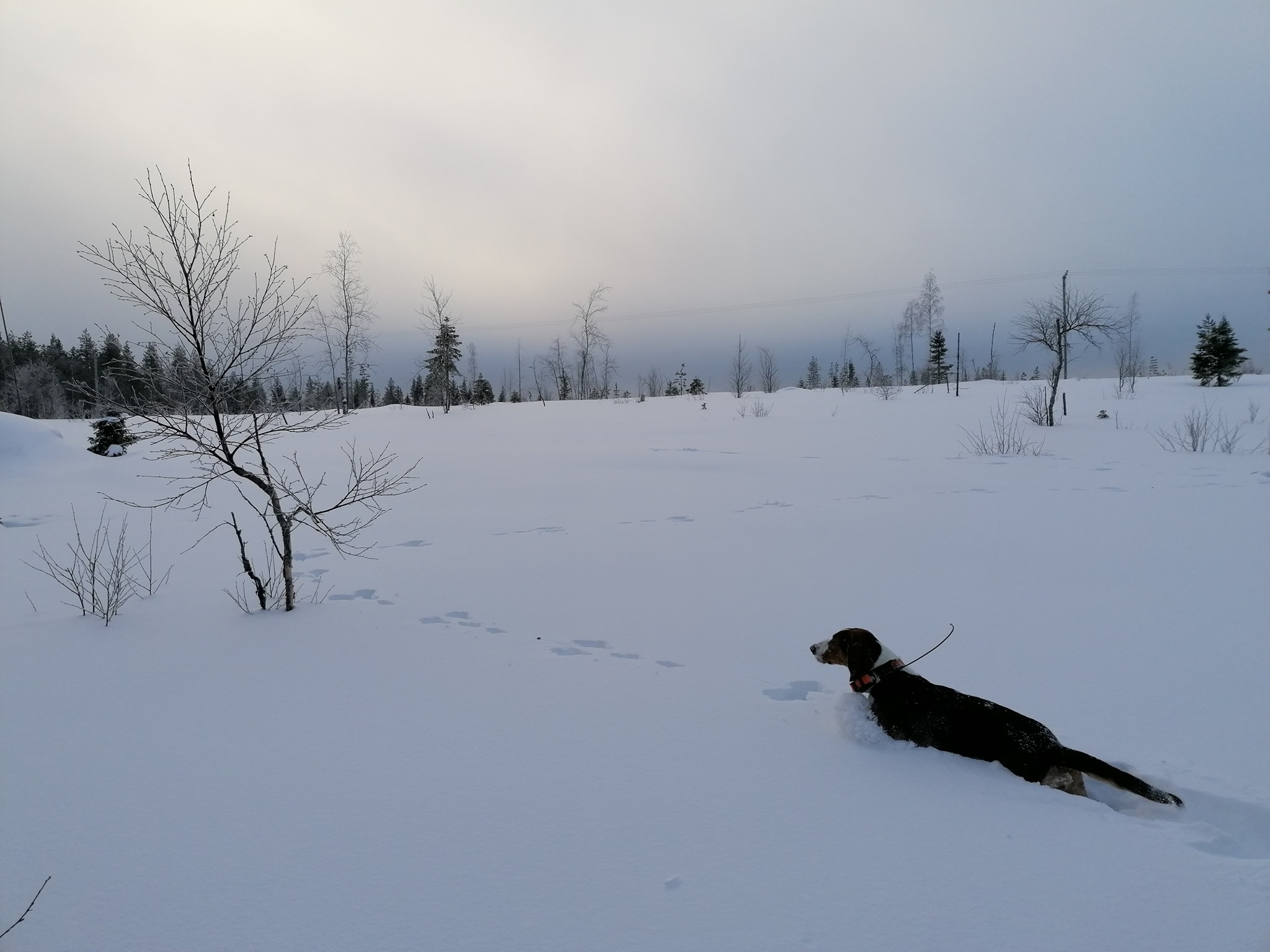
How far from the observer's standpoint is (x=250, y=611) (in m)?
4.27

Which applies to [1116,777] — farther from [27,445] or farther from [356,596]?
[27,445]

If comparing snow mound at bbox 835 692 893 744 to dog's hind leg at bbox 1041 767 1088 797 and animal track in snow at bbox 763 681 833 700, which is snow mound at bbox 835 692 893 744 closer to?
animal track in snow at bbox 763 681 833 700

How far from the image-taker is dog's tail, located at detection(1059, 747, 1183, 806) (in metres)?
2.12

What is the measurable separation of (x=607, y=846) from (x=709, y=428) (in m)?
17.2

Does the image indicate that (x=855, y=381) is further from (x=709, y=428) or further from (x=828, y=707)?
(x=828, y=707)

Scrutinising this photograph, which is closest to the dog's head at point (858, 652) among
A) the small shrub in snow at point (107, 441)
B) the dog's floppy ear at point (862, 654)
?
the dog's floppy ear at point (862, 654)

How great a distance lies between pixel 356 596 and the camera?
4730 mm

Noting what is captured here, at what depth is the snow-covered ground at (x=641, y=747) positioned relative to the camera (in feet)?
5.69

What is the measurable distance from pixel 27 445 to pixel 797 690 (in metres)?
16.5

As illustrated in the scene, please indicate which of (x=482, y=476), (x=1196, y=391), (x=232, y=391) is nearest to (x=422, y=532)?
(x=232, y=391)

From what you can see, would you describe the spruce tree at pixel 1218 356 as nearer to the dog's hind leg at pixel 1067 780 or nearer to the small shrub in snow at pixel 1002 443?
the small shrub in snow at pixel 1002 443

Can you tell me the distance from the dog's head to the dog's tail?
2.35 ft

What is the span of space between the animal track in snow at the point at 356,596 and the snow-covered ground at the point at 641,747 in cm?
3

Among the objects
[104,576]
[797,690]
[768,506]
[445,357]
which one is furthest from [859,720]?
[445,357]
